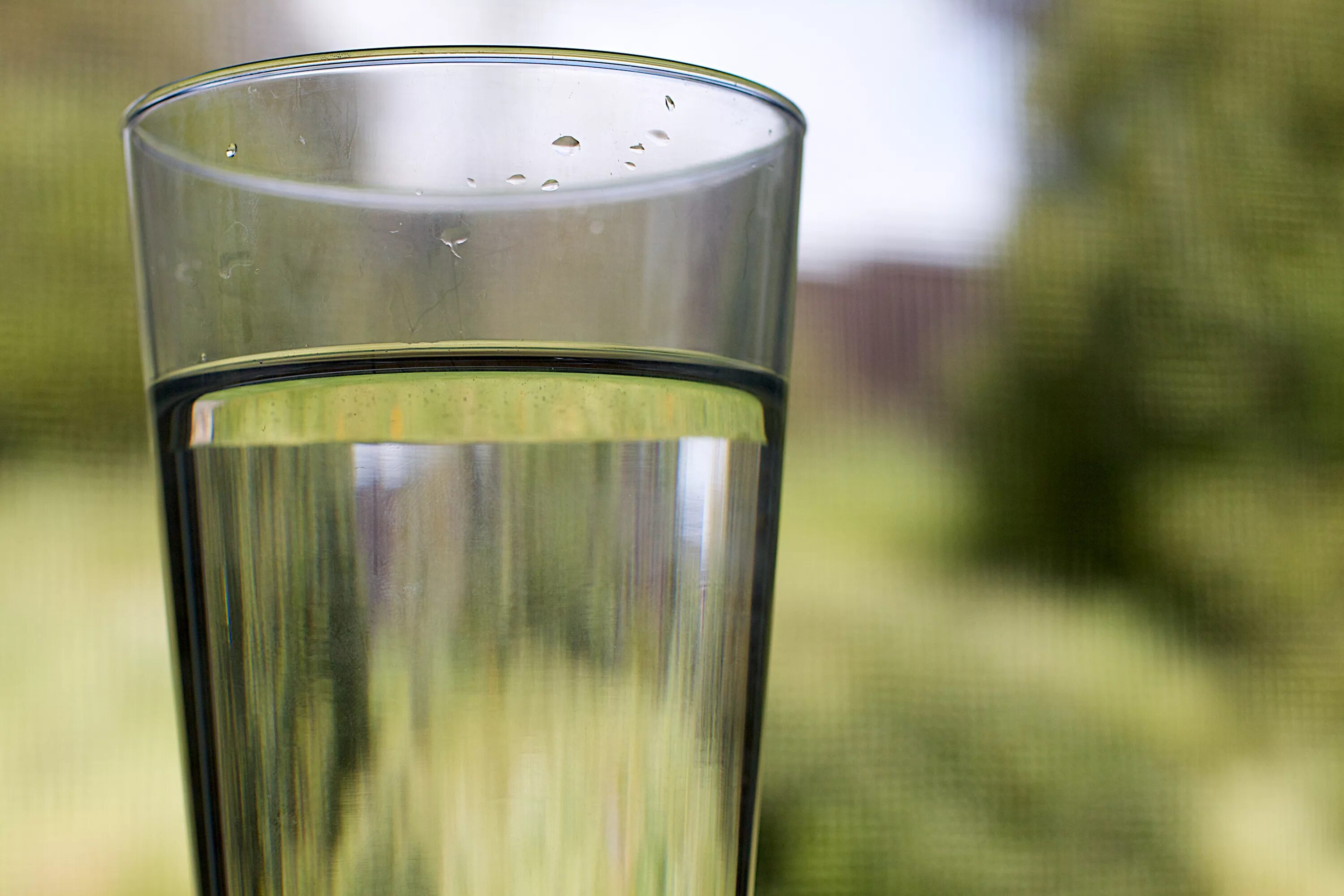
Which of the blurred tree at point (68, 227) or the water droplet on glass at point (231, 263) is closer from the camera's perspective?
the water droplet on glass at point (231, 263)

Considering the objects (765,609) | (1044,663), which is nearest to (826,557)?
(1044,663)

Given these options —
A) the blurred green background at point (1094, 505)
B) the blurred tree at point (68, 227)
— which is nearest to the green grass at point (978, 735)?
the blurred green background at point (1094, 505)

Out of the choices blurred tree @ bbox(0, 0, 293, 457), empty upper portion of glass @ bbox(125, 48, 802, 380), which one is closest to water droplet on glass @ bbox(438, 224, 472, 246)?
empty upper portion of glass @ bbox(125, 48, 802, 380)

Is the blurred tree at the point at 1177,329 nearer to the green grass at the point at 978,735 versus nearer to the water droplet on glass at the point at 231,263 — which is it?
the green grass at the point at 978,735

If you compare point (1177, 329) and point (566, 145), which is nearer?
point (566, 145)

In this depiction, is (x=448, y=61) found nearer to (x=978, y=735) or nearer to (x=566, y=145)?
(x=566, y=145)

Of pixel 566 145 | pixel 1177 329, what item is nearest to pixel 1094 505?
pixel 1177 329

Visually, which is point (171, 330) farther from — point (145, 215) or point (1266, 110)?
point (1266, 110)
